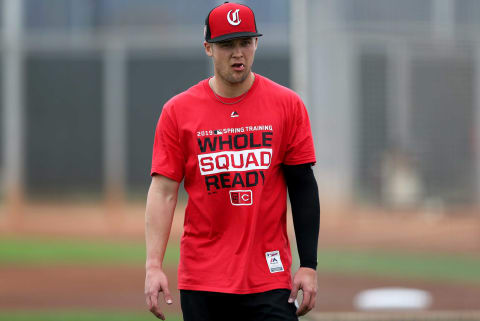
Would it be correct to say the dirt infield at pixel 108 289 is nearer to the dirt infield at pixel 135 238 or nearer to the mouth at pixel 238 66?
the dirt infield at pixel 135 238

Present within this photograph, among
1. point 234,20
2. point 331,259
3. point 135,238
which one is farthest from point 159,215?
point 135,238

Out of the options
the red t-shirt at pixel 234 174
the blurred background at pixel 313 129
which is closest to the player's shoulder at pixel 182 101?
the red t-shirt at pixel 234 174

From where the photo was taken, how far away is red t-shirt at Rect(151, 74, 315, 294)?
331 centimetres

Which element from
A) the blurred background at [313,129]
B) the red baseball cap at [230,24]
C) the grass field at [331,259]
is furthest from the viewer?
the grass field at [331,259]

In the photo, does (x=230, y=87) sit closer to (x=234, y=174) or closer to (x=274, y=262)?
(x=234, y=174)

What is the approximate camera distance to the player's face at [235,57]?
3.30 metres

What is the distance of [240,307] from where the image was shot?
131 inches

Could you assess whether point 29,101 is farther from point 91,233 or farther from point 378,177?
point 378,177

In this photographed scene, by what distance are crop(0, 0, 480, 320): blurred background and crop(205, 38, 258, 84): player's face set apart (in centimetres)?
313

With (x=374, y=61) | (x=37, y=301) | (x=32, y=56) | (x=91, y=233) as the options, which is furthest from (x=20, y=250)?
(x=32, y=56)

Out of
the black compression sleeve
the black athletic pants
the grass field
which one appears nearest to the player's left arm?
the black compression sleeve

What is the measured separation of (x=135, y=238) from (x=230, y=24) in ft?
45.8

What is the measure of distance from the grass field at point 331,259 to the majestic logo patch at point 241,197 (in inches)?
297

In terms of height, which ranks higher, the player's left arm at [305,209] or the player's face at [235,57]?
the player's face at [235,57]
